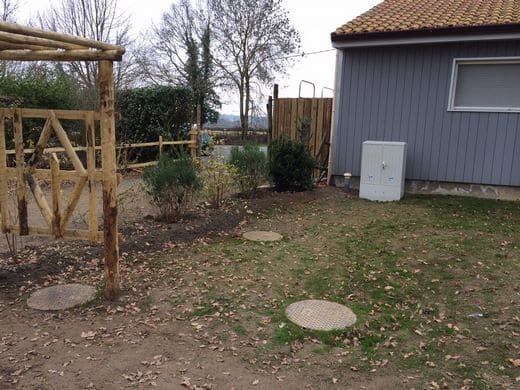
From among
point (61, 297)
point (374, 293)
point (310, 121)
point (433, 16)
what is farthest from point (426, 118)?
point (61, 297)

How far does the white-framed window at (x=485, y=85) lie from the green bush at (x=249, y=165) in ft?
11.8

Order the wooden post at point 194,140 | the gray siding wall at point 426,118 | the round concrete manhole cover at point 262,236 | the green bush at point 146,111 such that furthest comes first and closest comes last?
the green bush at point 146,111
the wooden post at point 194,140
the gray siding wall at point 426,118
the round concrete manhole cover at point 262,236

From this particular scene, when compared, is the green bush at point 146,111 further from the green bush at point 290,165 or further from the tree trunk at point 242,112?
the tree trunk at point 242,112

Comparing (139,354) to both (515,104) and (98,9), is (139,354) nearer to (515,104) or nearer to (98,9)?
(515,104)

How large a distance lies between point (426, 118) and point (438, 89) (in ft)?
1.81

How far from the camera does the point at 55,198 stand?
4.13 metres

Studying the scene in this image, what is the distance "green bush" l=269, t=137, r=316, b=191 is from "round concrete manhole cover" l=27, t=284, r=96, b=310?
507 cm

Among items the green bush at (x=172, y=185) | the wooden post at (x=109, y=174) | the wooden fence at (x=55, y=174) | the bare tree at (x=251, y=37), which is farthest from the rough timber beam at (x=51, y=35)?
the bare tree at (x=251, y=37)

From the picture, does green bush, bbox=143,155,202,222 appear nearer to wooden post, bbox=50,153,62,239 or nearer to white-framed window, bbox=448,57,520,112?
wooden post, bbox=50,153,62,239

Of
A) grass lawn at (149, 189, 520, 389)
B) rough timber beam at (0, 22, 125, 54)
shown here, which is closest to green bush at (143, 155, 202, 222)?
grass lawn at (149, 189, 520, 389)

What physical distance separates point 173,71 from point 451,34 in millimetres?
24389

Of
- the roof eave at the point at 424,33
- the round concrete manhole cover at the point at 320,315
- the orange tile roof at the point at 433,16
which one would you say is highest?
the orange tile roof at the point at 433,16

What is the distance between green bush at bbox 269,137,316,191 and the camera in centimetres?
865

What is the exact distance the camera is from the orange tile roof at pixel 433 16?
303 inches
